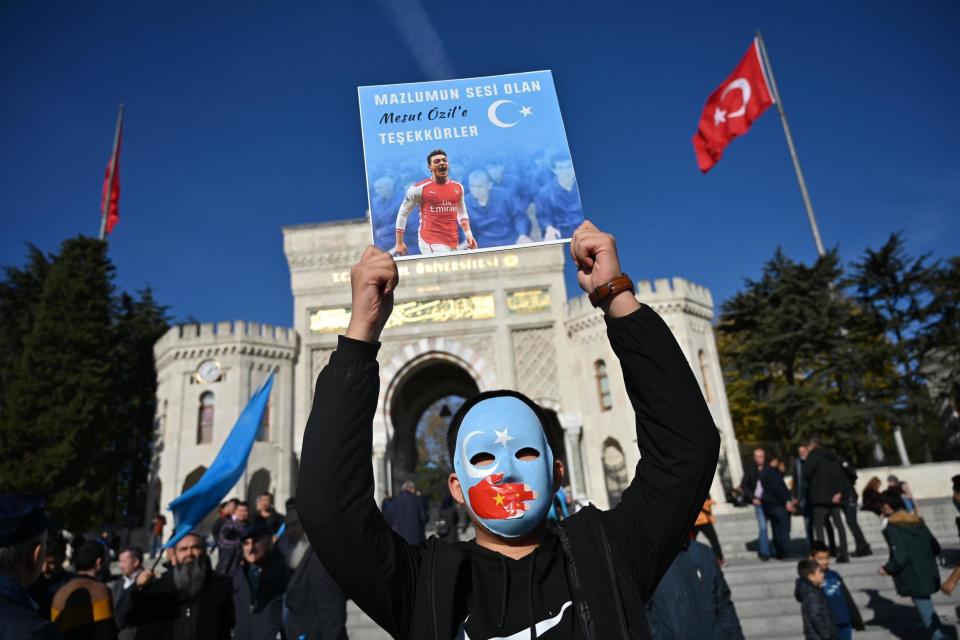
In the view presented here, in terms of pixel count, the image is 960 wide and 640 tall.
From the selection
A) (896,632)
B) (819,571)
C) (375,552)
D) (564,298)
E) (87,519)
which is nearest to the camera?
(375,552)

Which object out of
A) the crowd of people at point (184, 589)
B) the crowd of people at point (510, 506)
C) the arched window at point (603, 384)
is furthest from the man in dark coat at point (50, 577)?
the arched window at point (603, 384)

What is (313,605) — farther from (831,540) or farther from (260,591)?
(831,540)

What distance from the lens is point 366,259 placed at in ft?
5.30

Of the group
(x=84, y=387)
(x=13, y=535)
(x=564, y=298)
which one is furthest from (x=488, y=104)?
(x=84, y=387)

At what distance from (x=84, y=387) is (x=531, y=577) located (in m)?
23.5

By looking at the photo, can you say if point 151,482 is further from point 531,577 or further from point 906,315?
point 906,315

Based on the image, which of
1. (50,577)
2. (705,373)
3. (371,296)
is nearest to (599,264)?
(371,296)

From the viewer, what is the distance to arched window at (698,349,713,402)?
2020 cm

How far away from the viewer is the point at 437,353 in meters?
21.5

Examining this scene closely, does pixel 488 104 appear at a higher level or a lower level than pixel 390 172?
higher

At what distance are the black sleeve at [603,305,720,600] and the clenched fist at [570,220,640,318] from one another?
0.14ft

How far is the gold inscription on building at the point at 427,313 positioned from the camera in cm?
2200

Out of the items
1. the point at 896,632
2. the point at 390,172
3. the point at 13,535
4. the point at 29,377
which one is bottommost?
the point at 896,632

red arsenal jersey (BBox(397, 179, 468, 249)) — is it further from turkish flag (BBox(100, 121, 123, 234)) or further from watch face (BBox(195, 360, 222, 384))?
turkish flag (BBox(100, 121, 123, 234))
